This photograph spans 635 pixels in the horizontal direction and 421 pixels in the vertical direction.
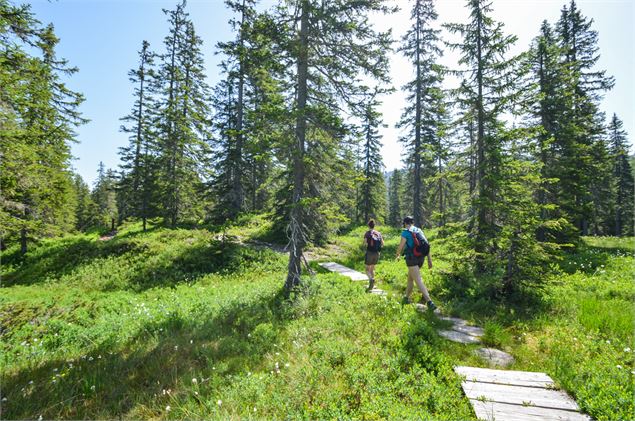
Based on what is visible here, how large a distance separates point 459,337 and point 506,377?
5.04 feet

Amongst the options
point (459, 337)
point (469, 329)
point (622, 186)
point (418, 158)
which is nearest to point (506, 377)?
point (459, 337)

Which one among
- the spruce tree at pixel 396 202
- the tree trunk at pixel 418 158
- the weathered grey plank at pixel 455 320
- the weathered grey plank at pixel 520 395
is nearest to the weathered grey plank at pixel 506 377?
the weathered grey plank at pixel 520 395

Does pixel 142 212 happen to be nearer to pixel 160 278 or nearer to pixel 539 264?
pixel 160 278

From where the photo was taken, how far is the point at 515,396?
4.05 metres

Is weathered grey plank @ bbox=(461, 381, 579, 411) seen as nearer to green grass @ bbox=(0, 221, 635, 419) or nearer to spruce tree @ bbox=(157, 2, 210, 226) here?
green grass @ bbox=(0, 221, 635, 419)

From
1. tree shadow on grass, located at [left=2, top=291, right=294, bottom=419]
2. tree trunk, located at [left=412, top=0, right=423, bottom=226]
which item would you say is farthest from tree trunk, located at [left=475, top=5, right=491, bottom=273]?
tree trunk, located at [left=412, top=0, right=423, bottom=226]

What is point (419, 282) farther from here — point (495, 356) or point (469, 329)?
point (495, 356)

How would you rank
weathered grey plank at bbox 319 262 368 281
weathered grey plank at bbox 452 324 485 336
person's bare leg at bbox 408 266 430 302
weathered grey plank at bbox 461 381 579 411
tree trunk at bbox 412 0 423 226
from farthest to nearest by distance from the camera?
1. tree trunk at bbox 412 0 423 226
2. weathered grey plank at bbox 319 262 368 281
3. person's bare leg at bbox 408 266 430 302
4. weathered grey plank at bbox 452 324 485 336
5. weathered grey plank at bbox 461 381 579 411

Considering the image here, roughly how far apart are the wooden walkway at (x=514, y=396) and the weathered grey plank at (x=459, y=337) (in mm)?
615

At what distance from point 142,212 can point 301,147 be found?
75.2ft

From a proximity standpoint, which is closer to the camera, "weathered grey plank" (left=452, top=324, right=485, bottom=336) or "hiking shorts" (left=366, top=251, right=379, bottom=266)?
"weathered grey plank" (left=452, top=324, right=485, bottom=336)

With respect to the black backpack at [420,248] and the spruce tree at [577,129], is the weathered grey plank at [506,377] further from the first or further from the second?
the spruce tree at [577,129]

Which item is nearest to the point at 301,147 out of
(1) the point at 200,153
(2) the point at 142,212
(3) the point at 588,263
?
(3) the point at 588,263

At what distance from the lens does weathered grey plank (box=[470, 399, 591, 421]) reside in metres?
3.60
